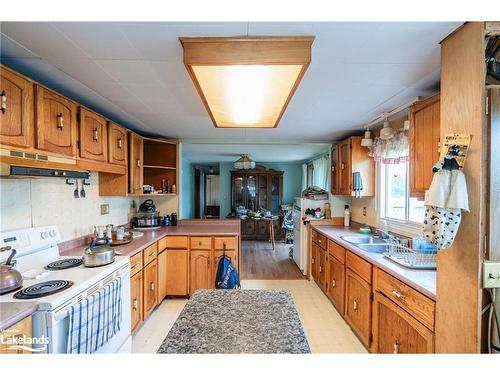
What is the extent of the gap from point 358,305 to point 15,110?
2.92 m

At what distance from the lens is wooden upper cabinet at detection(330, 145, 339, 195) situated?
364cm

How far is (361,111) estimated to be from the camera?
8.14 ft

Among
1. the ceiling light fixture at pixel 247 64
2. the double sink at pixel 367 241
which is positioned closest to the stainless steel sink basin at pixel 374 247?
the double sink at pixel 367 241

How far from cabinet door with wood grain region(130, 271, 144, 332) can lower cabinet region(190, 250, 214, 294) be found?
73 cm

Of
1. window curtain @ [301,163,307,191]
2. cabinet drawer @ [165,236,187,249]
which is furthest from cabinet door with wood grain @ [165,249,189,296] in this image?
window curtain @ [301,163,307,191]

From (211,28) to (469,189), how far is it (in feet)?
4.68

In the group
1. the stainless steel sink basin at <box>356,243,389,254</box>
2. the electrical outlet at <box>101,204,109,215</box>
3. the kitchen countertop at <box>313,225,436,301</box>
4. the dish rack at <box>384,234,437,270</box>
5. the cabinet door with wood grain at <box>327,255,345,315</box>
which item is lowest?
the cabinet door with wood grain at <box>327,255,345,315</box>

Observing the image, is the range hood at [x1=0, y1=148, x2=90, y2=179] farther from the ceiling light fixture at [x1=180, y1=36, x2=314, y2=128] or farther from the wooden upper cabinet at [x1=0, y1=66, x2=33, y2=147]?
the ceiling light fixture at [x1=180, y1=36, x2=314, y2=128]

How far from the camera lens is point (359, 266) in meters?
2.16

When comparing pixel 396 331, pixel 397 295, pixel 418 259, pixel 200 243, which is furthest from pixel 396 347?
pixel 200 243

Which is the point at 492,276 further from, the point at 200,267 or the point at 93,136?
the point at 93,136

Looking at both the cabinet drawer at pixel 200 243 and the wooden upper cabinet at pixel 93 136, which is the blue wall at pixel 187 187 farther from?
the wooden upper cabinet at pixel 93 136
